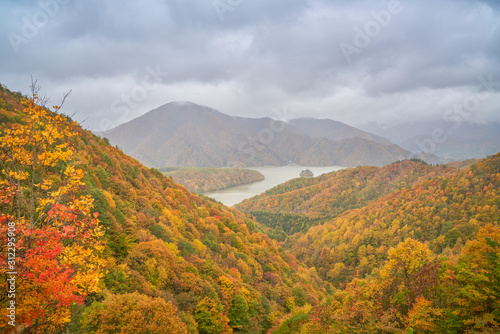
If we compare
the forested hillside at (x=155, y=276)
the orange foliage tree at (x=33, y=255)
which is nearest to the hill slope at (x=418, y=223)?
the forested hillside at (x=155, y=276)

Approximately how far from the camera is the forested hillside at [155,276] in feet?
45.5

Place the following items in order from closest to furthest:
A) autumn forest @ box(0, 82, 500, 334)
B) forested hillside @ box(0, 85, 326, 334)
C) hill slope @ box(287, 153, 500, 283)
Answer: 1. autumn forest @ box(0, 82, 500, 334)
2. forested hillside @ box(0, 85, 326, 334)
3. hill slope @ box(287, 153, 500, 283)

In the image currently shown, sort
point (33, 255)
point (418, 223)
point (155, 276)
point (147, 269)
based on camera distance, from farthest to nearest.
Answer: point (418, 223), point (155, 276), point (147, 269), point (33, 255)

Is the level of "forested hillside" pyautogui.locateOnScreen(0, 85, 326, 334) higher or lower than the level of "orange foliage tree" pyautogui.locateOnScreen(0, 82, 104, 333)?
lower

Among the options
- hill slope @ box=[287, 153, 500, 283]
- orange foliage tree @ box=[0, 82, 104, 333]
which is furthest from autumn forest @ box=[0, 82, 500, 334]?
hill slope @ box=[287, 153, 500, 283]

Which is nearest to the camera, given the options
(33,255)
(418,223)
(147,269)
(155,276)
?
(33,255)

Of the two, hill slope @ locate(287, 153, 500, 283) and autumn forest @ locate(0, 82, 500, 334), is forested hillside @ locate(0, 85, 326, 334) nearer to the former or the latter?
autumn forest @ locate(0, 82, 500, 334)

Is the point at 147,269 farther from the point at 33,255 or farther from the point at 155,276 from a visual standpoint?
the point at 33,255

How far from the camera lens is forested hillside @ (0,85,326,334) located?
45.5 feet

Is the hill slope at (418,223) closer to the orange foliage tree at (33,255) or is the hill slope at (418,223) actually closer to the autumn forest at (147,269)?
the autumn forest at (147,269)

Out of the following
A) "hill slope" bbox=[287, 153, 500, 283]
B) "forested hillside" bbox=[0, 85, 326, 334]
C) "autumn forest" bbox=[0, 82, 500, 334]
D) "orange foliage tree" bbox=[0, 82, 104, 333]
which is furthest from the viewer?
"hill slope" bbox=[287, 153, 500, 283]

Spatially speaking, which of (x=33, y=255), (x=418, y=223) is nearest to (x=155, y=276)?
(x=33, y=255)

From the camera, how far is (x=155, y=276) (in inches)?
947

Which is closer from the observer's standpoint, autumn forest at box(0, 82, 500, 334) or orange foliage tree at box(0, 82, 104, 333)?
orange foliage tree at box(0, 82, 104, 333)
